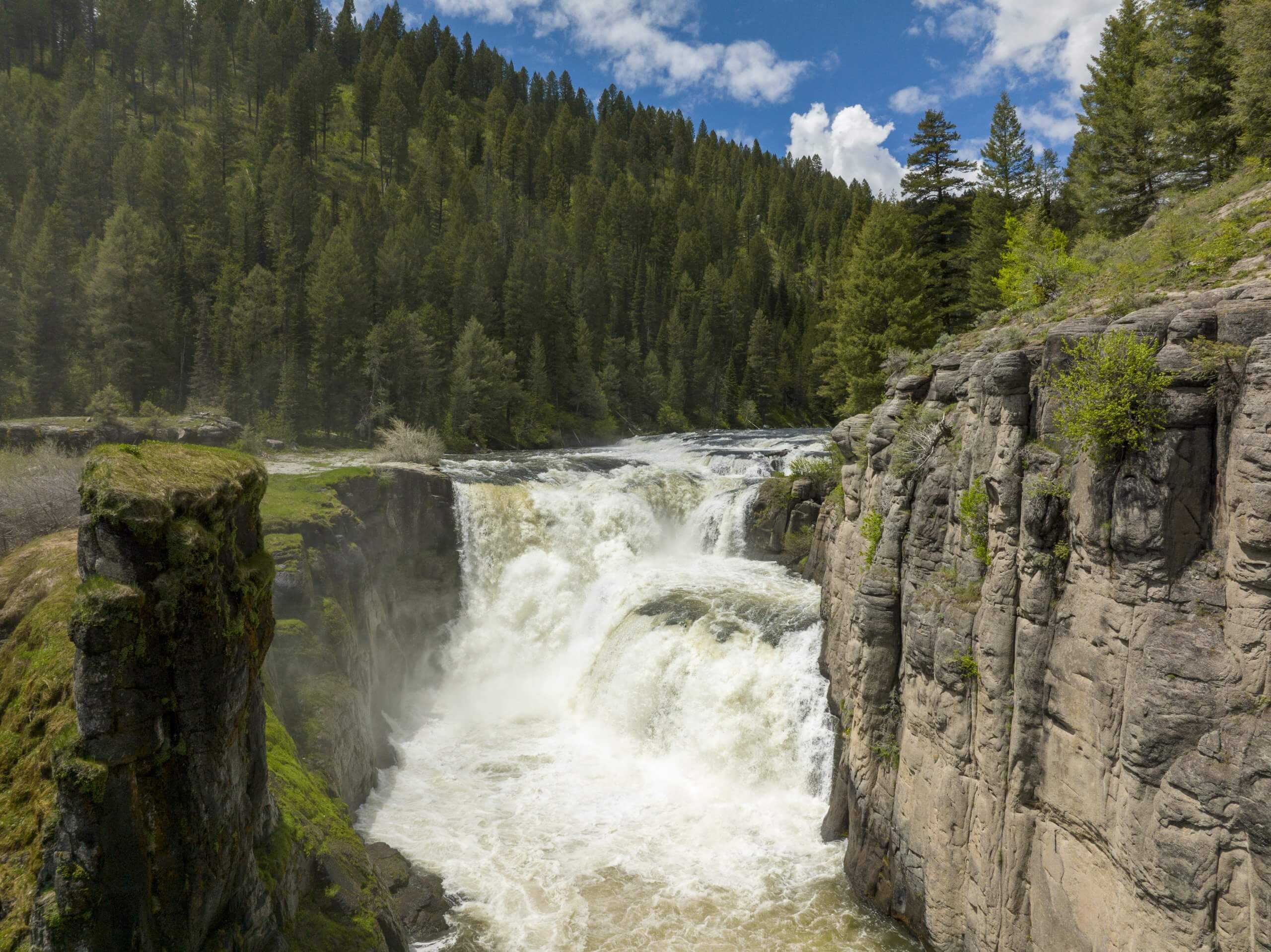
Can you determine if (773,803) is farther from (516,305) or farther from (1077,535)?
(516,305)

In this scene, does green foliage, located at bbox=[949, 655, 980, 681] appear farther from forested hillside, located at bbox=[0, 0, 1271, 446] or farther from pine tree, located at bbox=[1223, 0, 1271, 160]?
pine tree, located at bbox=[1223, 0, 1271, 160]

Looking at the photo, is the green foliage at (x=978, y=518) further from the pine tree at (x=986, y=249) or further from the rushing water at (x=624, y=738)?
the pine tree at (x=986, y=249)

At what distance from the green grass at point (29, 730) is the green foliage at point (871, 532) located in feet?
46.8

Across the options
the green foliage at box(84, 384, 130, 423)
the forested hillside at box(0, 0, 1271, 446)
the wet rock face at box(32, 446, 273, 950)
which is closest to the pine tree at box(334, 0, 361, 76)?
the forested hillside at box(0, 0, 1271, 446)

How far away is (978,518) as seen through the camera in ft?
40.8

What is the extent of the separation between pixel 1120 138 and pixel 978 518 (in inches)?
952

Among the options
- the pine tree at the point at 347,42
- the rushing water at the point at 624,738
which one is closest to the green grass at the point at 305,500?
the rushing water at the point at 624,738

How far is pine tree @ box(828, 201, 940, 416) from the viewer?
3256 cm

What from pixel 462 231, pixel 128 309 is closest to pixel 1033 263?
pixel 128 309

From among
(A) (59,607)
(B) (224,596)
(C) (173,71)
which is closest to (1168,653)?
(B) (224,596)

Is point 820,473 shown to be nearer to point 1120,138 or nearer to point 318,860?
Answer: point 1120,138

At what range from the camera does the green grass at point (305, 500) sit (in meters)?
20.3

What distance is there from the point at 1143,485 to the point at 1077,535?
1.36 meters

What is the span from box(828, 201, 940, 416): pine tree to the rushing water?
7.33 meters
